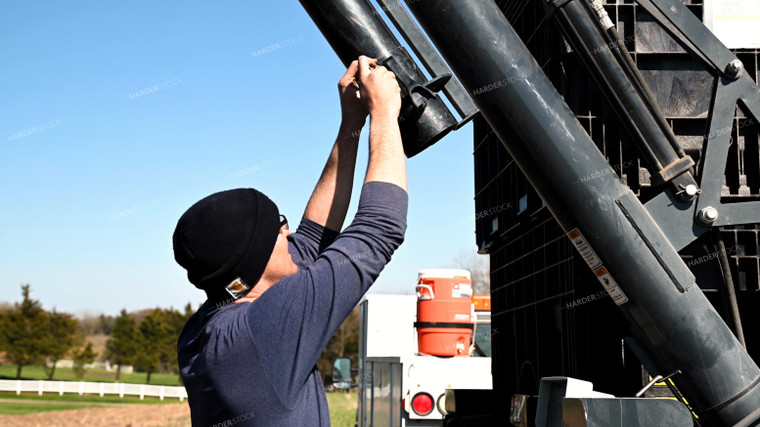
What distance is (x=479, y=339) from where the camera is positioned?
10039 mm

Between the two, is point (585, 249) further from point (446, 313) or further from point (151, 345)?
point (151, 345)

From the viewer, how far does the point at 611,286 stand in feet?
8.48

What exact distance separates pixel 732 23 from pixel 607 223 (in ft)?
4.58

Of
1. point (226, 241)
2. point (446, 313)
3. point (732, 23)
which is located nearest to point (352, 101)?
point (226, 241)

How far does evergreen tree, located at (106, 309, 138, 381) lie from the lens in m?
57.9

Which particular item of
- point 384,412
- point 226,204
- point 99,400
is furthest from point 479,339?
point 99,400

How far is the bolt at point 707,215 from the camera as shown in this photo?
8.66 feet

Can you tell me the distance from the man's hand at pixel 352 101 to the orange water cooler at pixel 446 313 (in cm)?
480

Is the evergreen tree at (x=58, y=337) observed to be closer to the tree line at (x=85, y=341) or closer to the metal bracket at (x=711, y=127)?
the tree line at (x=85, y=341)

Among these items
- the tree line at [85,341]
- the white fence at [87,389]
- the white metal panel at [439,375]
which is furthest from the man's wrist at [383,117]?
the tree line at [85,341]

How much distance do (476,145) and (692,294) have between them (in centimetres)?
279

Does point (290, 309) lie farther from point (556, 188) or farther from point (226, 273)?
point (556, 188)

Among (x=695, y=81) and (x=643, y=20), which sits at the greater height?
(x=643, y=20)

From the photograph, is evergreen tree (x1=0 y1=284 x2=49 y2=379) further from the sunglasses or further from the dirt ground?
the sunglasses
